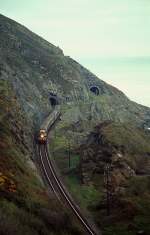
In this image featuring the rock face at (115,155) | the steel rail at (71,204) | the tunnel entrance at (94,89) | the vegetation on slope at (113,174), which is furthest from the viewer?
the tunnel entrance at (94,89)

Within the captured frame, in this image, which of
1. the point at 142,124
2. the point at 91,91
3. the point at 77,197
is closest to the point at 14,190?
the point at 77,197

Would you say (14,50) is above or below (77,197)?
above

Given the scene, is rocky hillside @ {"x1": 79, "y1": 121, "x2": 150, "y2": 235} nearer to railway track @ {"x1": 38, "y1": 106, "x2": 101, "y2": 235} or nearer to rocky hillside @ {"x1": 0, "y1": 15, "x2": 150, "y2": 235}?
rocky hillside @ {"x1": 0, "y1": 15, "x2": 150, "y2": 235}

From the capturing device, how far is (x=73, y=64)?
192375 millimetres

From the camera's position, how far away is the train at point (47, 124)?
83.8 meters

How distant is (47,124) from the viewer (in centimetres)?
10075

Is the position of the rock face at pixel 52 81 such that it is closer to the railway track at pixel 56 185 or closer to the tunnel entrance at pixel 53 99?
the tunnel entrance at pixel 53 99

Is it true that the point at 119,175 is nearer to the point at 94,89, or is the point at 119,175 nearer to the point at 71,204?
the point at 71,204

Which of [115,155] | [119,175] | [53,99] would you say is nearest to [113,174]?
[119,175]

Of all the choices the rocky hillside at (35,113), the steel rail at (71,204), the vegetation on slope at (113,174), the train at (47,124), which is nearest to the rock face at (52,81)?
the rocky hillside at (35,113)

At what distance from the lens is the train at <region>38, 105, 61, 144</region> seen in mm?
83794

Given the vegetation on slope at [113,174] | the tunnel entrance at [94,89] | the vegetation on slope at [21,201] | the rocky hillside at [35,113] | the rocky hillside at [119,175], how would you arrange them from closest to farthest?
the vegetation on slope at [21,201], the rocky hillside at [35,113], the rocky hillside at [119,175], the vegetation on slope at [113,174], the tunnel entrance at [94,89]

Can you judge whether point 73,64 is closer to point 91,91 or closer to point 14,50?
point 91,91

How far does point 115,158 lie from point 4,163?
3084 centimetres
